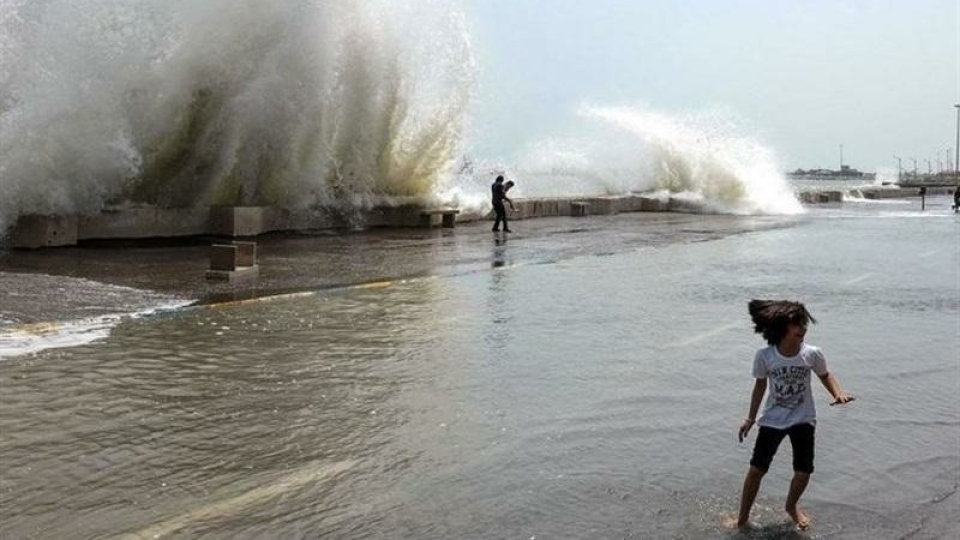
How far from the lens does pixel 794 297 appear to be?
11875mm

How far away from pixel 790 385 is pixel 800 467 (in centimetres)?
37

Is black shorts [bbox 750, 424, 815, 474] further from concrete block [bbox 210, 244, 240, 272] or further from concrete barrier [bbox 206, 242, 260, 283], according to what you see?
concrete block [bbox 210, 244, 240, 272]

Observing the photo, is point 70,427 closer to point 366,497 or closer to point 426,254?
point 366,497

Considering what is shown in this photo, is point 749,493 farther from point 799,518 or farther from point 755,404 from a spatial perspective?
point 755,404

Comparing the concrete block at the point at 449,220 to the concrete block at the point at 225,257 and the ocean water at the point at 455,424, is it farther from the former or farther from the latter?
the ocean water at the point at 455,424

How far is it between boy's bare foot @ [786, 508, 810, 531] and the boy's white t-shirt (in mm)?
387

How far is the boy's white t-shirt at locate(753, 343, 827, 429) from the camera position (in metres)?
4.40

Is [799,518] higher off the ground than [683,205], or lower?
lower

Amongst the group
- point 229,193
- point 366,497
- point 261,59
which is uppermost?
point 261,59

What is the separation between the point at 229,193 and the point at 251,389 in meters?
14.4

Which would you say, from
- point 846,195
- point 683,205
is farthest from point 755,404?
point 846,195

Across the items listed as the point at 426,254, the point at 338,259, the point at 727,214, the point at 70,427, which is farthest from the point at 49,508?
the point at 727,214

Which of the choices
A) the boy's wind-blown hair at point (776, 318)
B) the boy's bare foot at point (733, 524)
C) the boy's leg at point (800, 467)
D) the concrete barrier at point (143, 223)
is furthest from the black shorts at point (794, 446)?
the concrete barrier at point (143, 223)

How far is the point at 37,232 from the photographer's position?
583 inches
